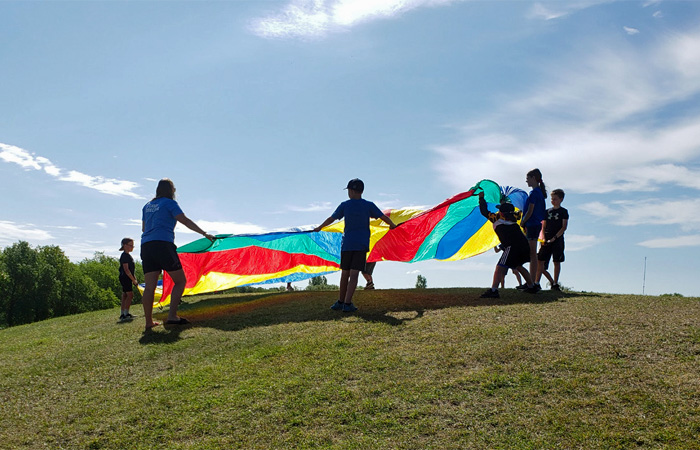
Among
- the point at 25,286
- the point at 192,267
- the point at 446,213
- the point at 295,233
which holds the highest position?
the point at 446,213

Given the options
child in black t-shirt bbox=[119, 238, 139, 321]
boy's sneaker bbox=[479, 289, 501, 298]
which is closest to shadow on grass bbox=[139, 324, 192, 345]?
child in black t-shirt bbox=[119, 238, 139, 321]

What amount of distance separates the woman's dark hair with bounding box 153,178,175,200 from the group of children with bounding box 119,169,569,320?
0.13 m

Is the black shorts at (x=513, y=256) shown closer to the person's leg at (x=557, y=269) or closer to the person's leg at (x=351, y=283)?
the person's leg at (x=557, y=269)

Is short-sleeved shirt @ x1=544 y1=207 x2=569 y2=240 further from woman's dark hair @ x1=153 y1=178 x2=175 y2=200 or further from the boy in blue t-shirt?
woman's dark hair @ x1=153 y1=178 x2=175 y2=200

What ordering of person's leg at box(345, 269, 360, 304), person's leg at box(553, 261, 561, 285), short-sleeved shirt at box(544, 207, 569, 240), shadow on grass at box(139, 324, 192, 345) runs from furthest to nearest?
person's leg at box(553, 261, 561, 285)
short-sleeved shirt at box(544, 207, 569, 240)
person's leg at box(345, 269, 360, 304)
shadow on grass at box(139, 324, 192, 345)

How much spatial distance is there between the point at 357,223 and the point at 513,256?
2.69 meters

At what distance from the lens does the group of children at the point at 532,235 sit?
8289 millimetres

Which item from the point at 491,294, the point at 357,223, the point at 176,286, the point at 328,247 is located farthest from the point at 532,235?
the point at 176,286

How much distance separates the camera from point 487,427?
3992 mm

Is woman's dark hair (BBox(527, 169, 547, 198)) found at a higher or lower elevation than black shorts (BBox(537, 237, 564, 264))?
higher

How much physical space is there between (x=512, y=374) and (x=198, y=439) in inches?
117

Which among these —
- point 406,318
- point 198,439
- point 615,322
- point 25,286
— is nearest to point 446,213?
point 406,318

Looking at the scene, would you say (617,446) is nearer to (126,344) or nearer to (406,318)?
(406,318)

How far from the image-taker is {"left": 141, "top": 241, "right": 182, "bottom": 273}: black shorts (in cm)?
751
